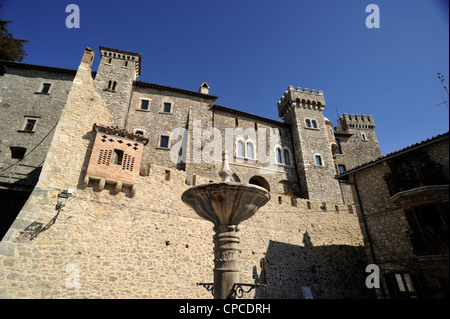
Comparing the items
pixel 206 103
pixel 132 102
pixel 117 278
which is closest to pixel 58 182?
pixel 117 278

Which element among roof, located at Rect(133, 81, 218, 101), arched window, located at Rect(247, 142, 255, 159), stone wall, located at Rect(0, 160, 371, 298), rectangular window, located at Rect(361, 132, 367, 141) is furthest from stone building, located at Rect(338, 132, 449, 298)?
rectangular window, located at Rect(361, 132, 367, 141)

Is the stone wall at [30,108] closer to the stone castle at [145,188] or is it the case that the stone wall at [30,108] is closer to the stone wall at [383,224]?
the stone castle at [145,188]

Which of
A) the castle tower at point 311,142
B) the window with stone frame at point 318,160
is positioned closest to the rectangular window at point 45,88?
the castle tower at point 311,142

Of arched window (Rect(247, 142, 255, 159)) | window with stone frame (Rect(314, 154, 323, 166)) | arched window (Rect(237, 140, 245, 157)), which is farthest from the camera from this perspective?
window with stone frame (Rect(314, 154, 323, 166))

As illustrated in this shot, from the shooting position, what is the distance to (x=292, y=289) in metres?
15.9

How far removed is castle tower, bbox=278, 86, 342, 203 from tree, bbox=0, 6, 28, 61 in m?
28.2

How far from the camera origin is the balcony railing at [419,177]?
419 centimetres

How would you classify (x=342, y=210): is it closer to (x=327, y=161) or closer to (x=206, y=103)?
(x=327, y=161)

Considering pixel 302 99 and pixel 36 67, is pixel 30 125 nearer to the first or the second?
pixel 36 67

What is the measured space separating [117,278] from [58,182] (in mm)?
5382

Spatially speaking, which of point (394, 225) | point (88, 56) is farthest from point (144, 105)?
point (394, 225)

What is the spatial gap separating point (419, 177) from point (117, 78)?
79.3 feet

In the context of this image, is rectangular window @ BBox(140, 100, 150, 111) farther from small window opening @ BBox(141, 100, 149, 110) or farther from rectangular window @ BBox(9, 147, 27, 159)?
rectangular window @ BBox(9, 147, 27, 159)

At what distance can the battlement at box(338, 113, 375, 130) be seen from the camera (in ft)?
117
